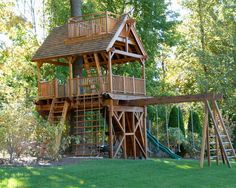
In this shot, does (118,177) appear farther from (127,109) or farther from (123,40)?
(123,40)

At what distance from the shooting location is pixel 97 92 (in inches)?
775

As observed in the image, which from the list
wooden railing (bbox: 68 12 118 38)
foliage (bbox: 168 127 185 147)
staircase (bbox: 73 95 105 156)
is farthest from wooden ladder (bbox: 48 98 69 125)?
foliage (bbox: 168 127 185 147)

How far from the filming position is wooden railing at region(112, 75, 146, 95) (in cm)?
2002

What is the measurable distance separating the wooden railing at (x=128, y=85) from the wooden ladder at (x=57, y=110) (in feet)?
7.77

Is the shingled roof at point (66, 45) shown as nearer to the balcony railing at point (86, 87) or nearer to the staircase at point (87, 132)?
the balcony railing at point (86, 87)

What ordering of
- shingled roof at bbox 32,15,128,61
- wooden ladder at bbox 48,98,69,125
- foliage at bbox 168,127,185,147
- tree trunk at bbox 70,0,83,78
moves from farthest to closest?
foliage at bbox 168,127,185,147 → tree trunk at bbox 70,0,83,78 → wooden ladder at bbox 48,98,69,125 → shingled roof at bbox 32,15,128,61

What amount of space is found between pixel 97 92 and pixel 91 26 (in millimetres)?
3248

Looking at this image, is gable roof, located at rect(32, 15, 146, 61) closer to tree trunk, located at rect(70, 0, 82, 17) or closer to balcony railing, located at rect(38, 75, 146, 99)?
tree trunk, located at rect(70, 0, 82, 17)

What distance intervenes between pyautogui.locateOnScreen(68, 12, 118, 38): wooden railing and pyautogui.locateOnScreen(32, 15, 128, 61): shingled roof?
30 centimetres

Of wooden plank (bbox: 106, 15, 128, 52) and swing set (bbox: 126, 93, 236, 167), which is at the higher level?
wooden plank (bbox: 106, 15, 128, 52)

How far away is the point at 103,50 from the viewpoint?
Answer: 19406 millimetres

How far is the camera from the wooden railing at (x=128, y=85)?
2002 centimetres

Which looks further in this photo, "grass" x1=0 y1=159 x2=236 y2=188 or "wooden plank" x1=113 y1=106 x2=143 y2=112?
"wooden plank" x1=113 y1=106 x2=143 y2=112

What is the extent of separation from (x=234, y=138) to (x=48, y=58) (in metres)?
12.2
